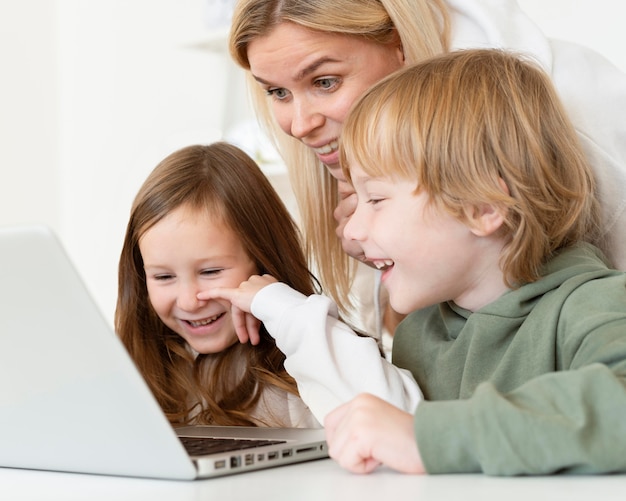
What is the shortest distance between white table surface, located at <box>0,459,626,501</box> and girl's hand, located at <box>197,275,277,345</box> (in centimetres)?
57

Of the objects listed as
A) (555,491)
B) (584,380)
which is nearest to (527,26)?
(584,380)

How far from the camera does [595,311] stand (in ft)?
3.26

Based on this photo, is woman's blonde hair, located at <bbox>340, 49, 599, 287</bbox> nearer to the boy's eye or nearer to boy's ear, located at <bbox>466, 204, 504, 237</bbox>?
boy's ear, located at <bbox>466, 204, 504, 237</bbox>

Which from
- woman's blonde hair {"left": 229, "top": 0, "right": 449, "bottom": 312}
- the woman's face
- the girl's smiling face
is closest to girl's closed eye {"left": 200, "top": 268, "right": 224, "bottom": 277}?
the girl's smiling face

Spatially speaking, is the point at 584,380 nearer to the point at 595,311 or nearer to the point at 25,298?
the point at 595,311

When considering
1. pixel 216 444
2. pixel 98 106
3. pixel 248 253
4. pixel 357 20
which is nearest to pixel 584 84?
pixel 357 20

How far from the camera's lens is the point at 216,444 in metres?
0.98

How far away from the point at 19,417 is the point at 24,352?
0.34 ft

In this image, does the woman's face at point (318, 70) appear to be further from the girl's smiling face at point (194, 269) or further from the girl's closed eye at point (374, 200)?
the girl's closed eye at point (374, 200)

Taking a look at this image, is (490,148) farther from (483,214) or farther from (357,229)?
(357,229)

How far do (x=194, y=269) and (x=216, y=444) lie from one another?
21.0 inches

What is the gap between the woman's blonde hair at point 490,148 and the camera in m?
1.11

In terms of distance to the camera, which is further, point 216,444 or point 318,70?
point 318,70

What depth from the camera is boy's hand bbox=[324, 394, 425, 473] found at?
78cm
